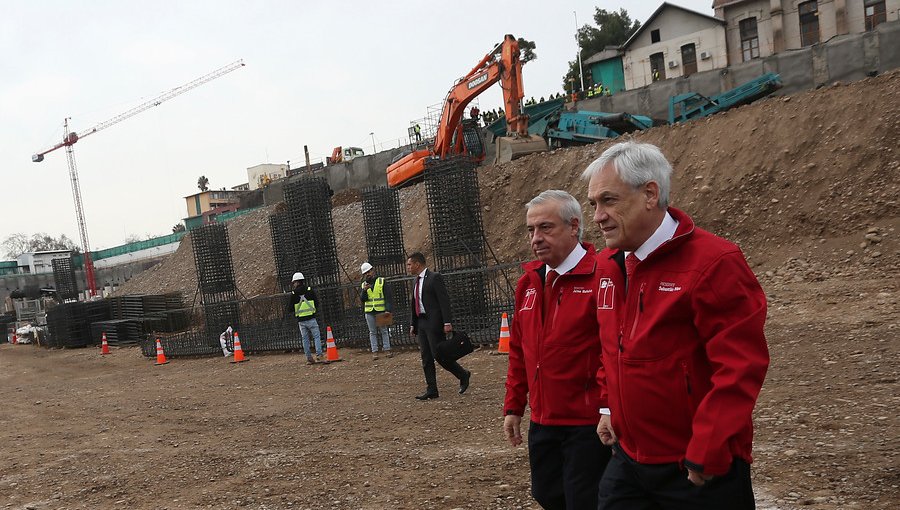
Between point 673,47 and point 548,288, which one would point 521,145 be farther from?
point 548,288

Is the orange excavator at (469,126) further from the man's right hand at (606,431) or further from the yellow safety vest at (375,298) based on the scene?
the man's right hand at (606,431)

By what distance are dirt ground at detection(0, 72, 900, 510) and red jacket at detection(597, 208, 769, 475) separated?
2775mm

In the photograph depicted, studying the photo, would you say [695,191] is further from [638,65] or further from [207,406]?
[638,65]

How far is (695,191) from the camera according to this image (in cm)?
2116

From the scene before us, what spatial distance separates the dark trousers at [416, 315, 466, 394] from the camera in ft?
30.5

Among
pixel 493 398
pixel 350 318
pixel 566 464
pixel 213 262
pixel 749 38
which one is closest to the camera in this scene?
pixel 566 464

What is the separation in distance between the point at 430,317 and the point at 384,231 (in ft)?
41.1

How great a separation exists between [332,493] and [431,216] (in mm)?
12132

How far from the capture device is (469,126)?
3044cm

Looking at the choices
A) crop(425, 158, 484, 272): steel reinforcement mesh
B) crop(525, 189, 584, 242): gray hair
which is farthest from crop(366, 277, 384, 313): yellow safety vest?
crop(525, 189, 584, 242): gray hair

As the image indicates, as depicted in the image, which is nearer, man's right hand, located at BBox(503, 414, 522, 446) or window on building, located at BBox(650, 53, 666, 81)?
man's right hand, located at BBox(503, 414, 522, 446)

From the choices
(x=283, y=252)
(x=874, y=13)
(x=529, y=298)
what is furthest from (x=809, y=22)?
(x=529, y=298)

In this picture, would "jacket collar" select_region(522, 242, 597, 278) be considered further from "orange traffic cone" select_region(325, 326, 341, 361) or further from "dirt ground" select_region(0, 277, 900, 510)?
"orange traffic cone" select_region(325, 326, 341, 361)

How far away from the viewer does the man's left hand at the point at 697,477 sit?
7.34ft
